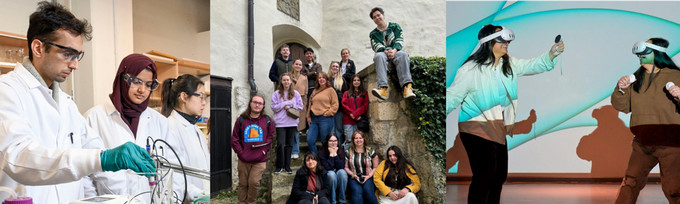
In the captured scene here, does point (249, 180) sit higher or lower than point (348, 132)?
lower

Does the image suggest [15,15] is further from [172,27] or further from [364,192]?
[364,192]

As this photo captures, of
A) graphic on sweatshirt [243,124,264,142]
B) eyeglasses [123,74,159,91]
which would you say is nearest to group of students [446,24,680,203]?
graphic on sweatshirt [243,124,264,142]

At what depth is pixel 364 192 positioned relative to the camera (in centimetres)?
336

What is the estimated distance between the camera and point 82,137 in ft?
7.38

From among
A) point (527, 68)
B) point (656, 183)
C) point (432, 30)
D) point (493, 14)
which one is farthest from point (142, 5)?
point (656, 183)

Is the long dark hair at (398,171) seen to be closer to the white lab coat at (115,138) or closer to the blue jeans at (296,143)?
the blue jeans at (296,143)

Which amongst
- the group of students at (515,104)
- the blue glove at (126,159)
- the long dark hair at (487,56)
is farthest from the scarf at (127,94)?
the long dark hair at (487,56)

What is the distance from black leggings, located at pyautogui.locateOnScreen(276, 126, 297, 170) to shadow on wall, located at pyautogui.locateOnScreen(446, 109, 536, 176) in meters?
1.21

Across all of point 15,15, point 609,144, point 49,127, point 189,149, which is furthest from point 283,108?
point 609,144

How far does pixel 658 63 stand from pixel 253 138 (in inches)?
119

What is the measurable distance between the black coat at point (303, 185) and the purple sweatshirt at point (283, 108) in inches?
14.7

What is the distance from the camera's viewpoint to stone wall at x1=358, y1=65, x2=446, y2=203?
3.32m

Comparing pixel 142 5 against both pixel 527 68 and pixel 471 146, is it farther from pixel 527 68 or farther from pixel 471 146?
pixel 527 68

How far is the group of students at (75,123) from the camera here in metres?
1.84
